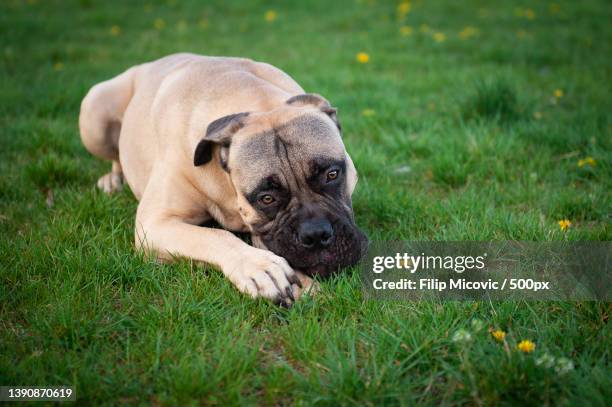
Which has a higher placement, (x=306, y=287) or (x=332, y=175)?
(x=332, y=175)

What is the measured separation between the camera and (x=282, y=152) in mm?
3219

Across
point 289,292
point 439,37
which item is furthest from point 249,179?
point 439,37

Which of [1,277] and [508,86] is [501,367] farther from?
[508,86]

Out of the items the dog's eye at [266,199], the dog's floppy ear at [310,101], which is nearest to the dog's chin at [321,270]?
the dog's eye at [266,199]

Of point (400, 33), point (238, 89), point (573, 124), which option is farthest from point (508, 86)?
point (400, 33)

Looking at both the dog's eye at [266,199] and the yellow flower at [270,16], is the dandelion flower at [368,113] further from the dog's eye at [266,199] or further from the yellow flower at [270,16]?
the yellow flower at [270,16]

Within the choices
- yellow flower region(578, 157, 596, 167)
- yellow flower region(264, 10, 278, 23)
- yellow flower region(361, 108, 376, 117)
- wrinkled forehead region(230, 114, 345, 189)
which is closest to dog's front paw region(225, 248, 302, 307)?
wrinkled forehead region(230, 114, 345, 189)

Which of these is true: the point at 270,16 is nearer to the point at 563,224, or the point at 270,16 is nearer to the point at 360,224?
the point at 360,224

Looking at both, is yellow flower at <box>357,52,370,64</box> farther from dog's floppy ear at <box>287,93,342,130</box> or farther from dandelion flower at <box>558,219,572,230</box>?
dandelion flower at <box>558,219,572,230</box>

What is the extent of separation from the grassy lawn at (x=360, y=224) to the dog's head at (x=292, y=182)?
0.24m

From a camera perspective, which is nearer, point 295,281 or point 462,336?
point 462,336

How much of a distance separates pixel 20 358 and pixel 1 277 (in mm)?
818

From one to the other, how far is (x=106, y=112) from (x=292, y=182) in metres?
2.43

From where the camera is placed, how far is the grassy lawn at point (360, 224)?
95.0 inches
